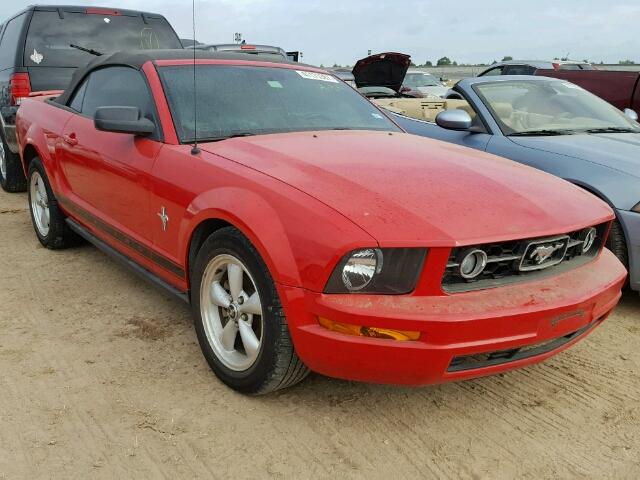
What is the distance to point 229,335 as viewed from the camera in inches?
107

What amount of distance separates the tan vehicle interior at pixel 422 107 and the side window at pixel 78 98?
2890 mm

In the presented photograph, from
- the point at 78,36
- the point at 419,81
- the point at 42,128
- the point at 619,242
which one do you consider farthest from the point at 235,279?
the point at 419,81

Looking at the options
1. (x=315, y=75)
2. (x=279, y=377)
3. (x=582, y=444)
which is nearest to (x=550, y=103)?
(x=315, y=75)

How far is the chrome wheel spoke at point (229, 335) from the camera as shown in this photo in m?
2.69

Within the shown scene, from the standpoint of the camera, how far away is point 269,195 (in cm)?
243

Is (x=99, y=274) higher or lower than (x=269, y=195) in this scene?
lower

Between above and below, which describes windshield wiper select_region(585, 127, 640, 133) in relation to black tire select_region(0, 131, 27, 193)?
above

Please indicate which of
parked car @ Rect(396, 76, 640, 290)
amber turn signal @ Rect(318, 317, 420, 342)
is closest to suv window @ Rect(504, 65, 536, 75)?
parked car @ Rect(396, 76, 640, 290)

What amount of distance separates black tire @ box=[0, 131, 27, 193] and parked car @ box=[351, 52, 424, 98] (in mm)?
5383

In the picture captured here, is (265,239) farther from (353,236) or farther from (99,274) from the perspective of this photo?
(99,274)

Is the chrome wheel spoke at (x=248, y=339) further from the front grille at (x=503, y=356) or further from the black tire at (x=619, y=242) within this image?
the black tire at (x=619, y=242)

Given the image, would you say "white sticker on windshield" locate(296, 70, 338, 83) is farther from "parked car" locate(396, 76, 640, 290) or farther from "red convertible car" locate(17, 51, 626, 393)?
"parked car" locate(396, 76, 640, 290)

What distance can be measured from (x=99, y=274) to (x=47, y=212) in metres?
0.89

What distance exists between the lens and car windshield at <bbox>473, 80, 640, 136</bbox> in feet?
15.6
